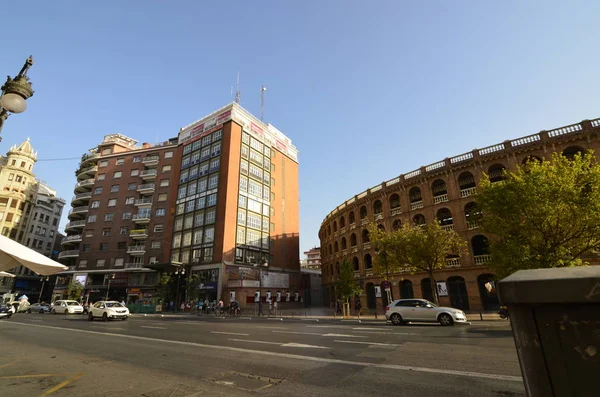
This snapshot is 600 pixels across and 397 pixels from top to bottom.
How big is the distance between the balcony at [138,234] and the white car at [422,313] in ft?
147

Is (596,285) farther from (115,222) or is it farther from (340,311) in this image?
(115,222)

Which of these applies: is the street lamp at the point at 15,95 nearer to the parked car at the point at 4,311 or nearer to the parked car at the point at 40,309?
the parked car at the point at 4,311

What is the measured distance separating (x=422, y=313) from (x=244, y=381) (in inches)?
567

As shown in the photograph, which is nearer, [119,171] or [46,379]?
[46,379]

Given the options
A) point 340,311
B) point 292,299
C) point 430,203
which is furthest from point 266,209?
point 430,203

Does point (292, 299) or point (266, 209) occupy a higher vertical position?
point (266, 209)

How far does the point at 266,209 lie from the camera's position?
5034 cm

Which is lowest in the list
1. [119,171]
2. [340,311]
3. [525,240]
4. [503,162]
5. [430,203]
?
[340,311]

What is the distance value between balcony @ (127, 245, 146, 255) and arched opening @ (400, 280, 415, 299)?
133ft

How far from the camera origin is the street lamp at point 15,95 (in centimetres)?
529

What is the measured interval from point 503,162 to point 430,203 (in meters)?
7.59

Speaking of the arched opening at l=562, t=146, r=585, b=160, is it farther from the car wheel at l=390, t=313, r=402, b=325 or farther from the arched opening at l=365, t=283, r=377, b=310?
the arched opening at l=365, t=283, r=377, b=310

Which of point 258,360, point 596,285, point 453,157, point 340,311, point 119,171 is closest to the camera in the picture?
point 596,285

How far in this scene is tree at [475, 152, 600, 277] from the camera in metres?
16.6
